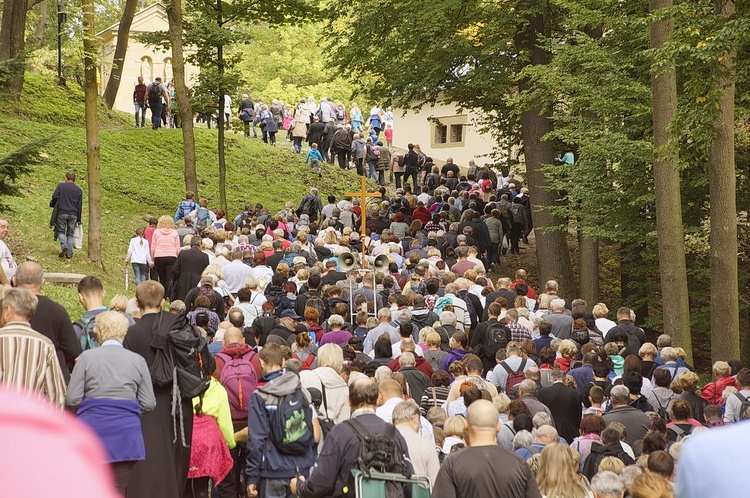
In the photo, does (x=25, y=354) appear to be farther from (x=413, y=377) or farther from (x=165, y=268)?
(x=165, y=268)

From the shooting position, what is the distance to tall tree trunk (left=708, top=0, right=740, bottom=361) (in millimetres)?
16062

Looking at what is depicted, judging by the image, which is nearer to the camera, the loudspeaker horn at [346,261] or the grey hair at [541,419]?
the grey hair at [541,419]

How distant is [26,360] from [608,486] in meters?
4.08

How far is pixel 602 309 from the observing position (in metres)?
14.6

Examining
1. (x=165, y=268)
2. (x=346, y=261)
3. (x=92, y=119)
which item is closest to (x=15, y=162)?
(x=165, y=268)

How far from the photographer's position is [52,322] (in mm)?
7594

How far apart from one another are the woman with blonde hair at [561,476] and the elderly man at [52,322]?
3.58 metres

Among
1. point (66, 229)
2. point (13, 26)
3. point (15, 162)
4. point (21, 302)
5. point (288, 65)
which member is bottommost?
point (21, 302)

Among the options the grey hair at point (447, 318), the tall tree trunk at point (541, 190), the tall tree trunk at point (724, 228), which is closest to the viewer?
the grey hair at point (447, 318)

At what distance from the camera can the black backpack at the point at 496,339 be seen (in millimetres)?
12977

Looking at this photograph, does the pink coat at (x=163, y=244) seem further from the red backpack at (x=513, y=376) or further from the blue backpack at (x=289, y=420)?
the blue backpack at (x=289, y=420)

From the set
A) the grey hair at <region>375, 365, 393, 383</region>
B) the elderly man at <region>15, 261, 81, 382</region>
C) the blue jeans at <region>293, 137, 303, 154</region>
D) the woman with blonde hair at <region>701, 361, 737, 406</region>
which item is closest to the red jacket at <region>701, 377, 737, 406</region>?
the woman with blonde hair at <region>701, 361, 737, 406</region>

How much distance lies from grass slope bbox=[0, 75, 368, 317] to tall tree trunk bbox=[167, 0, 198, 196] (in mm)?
2191

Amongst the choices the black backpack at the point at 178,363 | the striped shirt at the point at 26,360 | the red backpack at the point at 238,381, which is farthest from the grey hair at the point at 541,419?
the striped shirt at the point at 26,360
